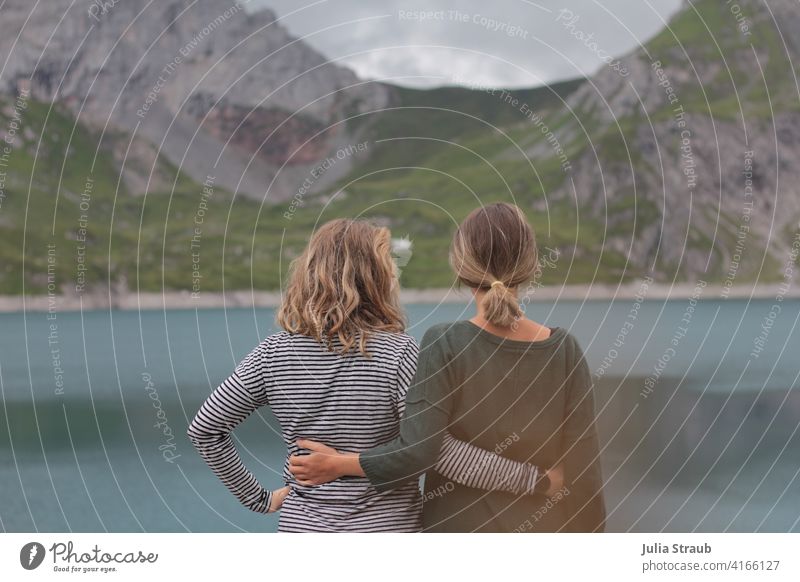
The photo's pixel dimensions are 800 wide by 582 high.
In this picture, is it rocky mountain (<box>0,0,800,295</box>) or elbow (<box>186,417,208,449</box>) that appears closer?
elbow (<box>186,417,208,449</box>)

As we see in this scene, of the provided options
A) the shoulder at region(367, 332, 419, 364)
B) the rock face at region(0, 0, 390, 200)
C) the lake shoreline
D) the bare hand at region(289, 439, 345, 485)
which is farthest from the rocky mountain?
the bare hand at region(289, 439, 345, 485)

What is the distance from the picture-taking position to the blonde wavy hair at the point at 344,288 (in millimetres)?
2266

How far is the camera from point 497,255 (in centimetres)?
229

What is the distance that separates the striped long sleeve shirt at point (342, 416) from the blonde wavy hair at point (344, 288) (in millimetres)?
42

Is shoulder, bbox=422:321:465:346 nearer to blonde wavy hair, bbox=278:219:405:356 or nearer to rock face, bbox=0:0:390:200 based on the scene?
blonde wavy hair, bbox=278:219:405:356

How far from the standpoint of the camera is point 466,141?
1076 centimetres

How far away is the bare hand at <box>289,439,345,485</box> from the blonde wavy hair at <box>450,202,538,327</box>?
0.54m

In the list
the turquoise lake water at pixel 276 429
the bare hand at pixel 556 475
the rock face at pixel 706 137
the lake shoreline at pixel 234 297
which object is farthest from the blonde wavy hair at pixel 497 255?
the lake shoreline at pixel 234 297

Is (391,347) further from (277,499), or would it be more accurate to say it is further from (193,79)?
(193,79)

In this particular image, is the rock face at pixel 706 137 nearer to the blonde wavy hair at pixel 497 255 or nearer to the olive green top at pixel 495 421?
the blonde wavy hair at pixel 497 255

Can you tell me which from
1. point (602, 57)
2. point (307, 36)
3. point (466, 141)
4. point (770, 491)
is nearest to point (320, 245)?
point (307, 36)

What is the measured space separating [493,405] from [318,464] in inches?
18.8

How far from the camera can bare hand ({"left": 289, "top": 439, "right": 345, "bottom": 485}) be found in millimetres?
2303

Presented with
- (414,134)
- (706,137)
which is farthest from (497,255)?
(706,137)
